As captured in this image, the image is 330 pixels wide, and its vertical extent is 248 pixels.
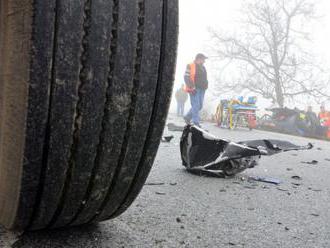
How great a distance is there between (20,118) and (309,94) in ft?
82.2

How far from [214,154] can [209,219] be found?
45.1 inches

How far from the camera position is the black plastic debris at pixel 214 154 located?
294 cm

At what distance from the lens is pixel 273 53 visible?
1015 inches

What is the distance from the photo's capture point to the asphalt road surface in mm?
1456

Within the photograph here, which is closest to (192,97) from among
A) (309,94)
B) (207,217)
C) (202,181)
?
(202,181)

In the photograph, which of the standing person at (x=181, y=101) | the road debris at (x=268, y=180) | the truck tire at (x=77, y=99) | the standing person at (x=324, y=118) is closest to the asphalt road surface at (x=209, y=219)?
the road debris at (x=268, y=180)

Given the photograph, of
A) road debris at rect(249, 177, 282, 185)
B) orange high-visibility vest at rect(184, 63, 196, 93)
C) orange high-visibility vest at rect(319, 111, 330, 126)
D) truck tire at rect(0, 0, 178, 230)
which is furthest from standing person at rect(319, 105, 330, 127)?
truck tire at rect(0, 0, 178, 230)

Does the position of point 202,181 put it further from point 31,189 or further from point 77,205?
point 31,189

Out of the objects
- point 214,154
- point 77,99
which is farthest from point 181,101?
point 77,99

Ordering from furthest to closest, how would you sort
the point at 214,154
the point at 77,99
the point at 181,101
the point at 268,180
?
the point at 181,101 < the point at 268,180 < the point at 214,154 < the point at 77,99

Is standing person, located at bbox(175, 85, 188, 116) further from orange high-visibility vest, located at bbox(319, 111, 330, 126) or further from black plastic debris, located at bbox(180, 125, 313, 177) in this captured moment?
black plastic debris, located at bbox(180, 125, 313, 177)

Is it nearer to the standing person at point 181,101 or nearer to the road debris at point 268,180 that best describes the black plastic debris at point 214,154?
the road debris at point 268,180

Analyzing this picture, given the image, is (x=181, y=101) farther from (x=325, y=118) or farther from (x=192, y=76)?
(x=192, y=76)

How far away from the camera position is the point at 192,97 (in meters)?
9.55
